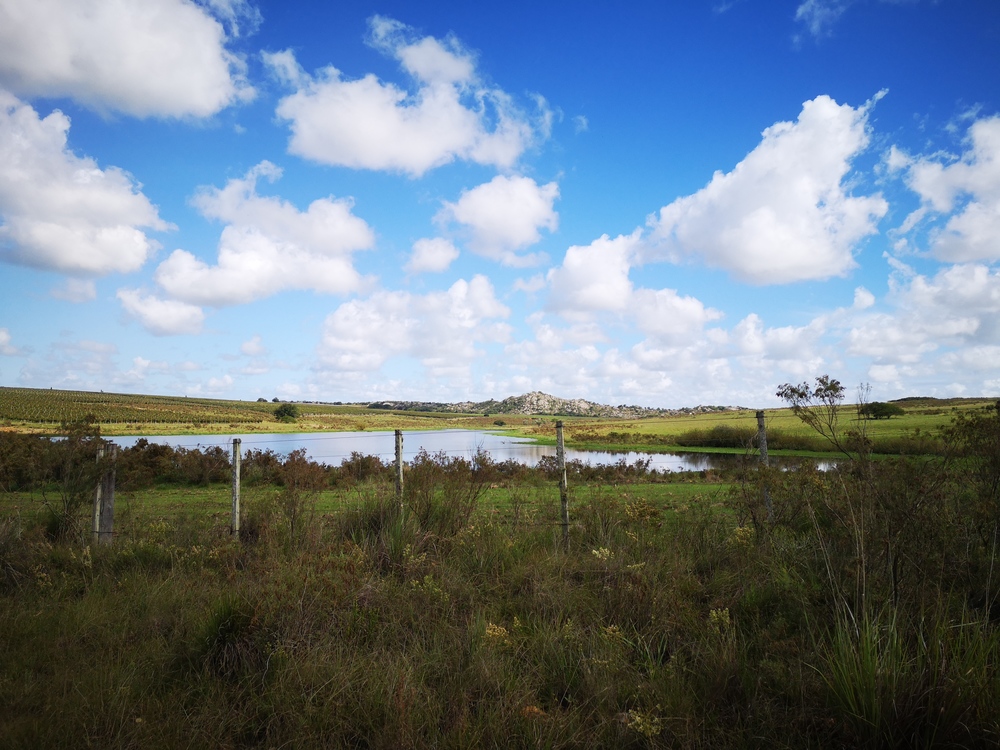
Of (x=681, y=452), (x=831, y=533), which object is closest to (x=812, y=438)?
(x=681, y=452)

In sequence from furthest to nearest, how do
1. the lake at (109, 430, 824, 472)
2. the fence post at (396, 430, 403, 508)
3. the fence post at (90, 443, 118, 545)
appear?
the lake at (109, 430, 824, 472)
the fence post at (90, 443, 118, 545)
the fence post at (396, 430, 403, 508)

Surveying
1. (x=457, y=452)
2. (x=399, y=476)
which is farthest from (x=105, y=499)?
(x=457, y=452)

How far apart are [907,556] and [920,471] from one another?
3.63 ft

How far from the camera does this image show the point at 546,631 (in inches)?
201

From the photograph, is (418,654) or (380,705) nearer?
(380,705)

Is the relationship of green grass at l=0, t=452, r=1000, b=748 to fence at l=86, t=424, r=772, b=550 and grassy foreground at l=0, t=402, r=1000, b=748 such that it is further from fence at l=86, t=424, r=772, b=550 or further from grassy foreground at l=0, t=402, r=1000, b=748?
fence at l=86, t=424, r=772, b=550

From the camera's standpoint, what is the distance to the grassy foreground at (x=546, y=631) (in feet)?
12.5

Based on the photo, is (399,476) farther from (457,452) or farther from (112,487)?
(457,452)

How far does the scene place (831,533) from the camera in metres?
6.91

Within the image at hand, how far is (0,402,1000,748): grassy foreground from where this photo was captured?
3.80 meters

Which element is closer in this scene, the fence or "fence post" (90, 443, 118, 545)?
the fence

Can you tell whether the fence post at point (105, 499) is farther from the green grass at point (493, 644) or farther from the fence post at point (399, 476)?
the fence post at point (399, 476)

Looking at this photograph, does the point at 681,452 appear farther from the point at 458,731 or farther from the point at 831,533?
the point at 458,731

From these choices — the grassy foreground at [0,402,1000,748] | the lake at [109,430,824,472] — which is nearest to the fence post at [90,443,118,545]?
the grassy foreground at [0,402,1000,748]
